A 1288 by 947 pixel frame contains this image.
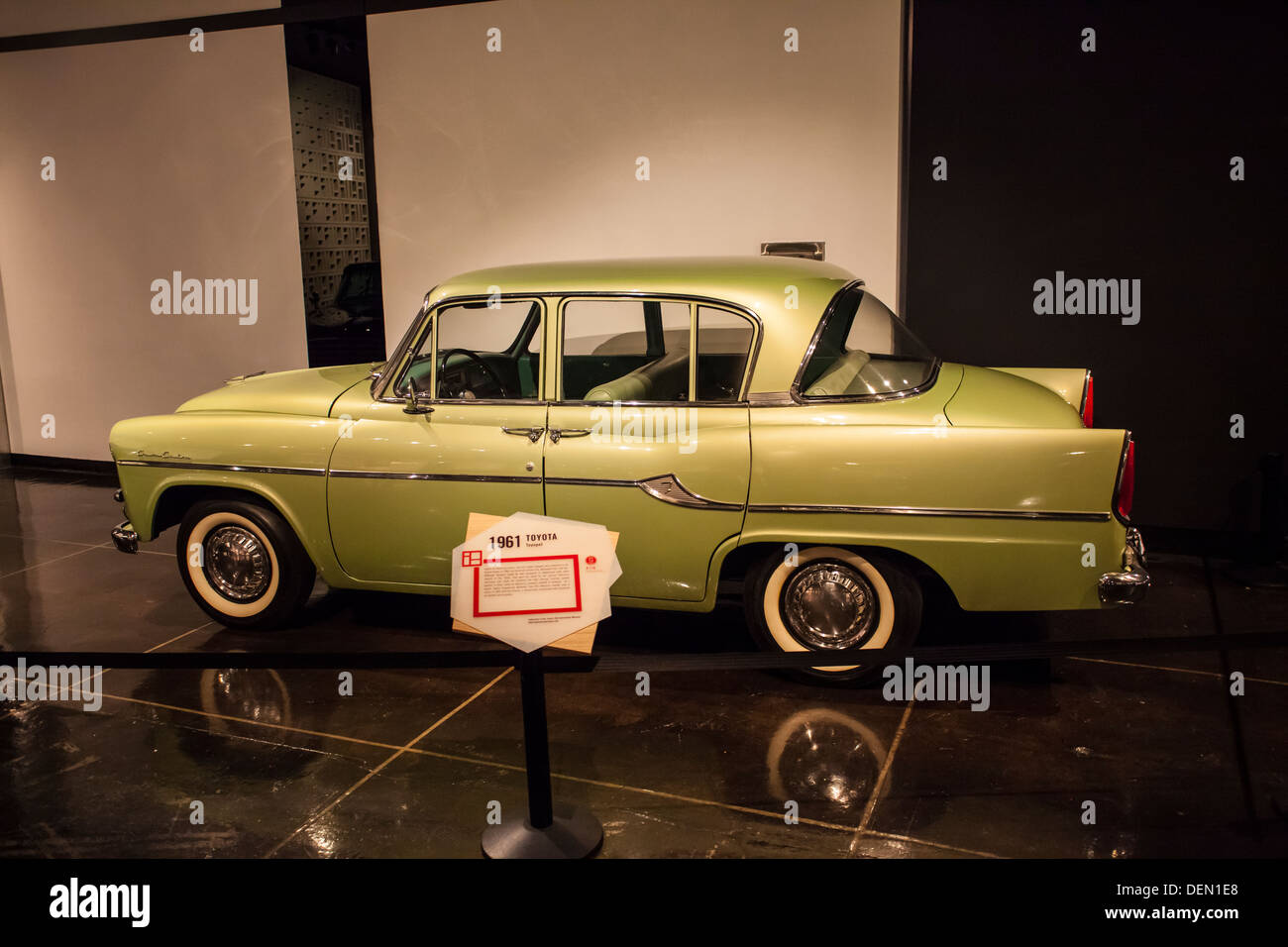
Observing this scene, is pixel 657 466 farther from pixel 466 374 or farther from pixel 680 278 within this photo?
pixel 466 374

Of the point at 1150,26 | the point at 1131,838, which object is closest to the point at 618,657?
the point at 1131,838

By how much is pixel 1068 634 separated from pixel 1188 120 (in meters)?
2.93

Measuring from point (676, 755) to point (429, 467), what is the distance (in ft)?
5.51

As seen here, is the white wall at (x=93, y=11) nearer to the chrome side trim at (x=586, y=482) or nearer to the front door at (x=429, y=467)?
the front door at (x=429, y=467)

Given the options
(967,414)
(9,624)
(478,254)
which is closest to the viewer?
(967,414)

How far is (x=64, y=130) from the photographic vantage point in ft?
28.5

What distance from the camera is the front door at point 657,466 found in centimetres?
435

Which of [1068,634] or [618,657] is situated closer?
[618,657]

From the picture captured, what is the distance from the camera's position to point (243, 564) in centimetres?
516

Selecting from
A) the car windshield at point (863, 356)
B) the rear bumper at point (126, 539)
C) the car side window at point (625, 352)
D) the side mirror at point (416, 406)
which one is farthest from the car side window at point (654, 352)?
the rear bumper at point (126, 539)

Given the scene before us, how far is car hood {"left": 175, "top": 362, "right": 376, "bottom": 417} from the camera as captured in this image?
506 cm
